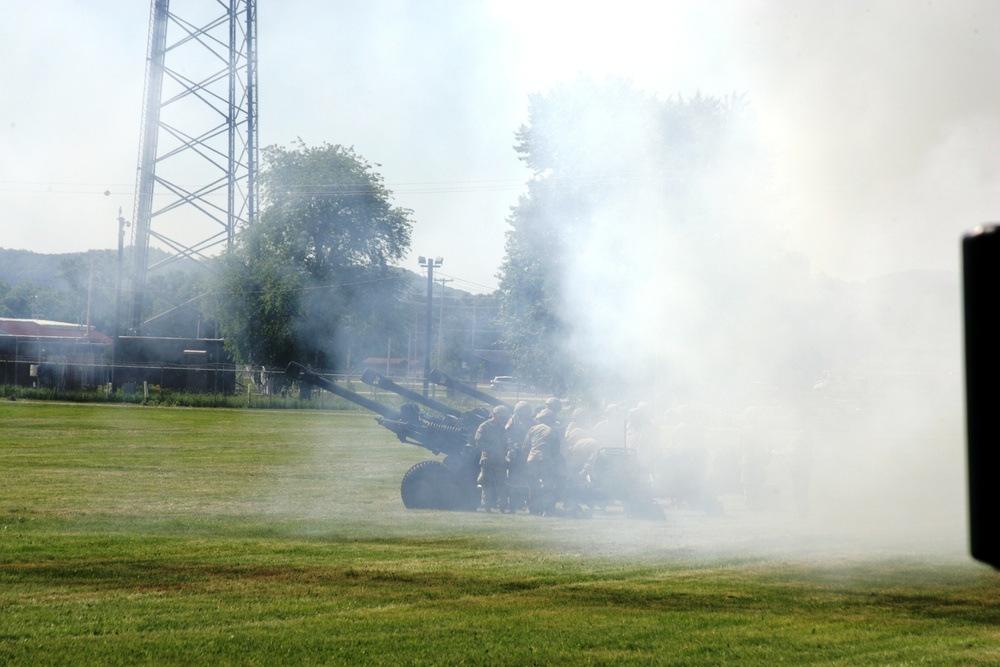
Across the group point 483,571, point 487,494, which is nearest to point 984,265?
point 483,571

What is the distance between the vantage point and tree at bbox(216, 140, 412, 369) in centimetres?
2866

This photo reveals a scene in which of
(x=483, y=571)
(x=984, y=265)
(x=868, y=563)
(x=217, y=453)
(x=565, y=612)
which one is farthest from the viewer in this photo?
(x=217, y=453)

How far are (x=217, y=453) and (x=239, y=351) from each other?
465 inches

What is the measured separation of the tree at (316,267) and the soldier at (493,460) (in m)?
11.2

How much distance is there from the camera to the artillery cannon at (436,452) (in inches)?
644

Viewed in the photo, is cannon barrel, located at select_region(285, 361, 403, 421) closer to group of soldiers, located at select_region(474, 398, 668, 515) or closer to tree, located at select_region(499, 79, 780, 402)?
group of soldiers, located at select_region(474, 398, 668, 515)

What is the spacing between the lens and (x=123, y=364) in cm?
4856

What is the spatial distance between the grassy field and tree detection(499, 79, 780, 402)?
13.6 ft

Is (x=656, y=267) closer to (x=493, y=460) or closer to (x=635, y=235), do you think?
(x=635, y=235)

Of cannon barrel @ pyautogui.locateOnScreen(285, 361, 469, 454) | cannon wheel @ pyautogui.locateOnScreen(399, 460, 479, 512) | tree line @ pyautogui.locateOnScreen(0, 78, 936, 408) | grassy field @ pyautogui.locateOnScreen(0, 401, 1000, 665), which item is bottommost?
grassy field @ pyautogui.locateOnScreen(0, 401, 1000, 665)

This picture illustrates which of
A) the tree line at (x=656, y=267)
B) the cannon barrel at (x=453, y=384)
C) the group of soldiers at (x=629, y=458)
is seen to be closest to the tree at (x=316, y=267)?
the tree line at (x=656, y=267)

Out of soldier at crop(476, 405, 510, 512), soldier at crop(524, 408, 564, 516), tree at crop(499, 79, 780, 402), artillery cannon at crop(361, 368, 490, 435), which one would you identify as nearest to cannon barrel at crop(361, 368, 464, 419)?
artillery cannon at crop(361, 368, 490, 435)

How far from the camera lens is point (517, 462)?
54.1ft

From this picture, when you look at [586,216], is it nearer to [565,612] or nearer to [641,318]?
[641,318]
